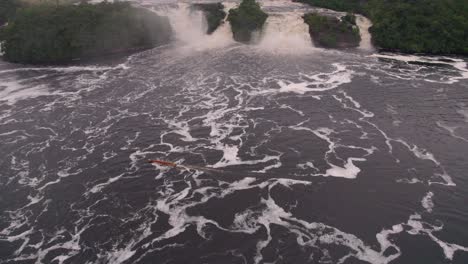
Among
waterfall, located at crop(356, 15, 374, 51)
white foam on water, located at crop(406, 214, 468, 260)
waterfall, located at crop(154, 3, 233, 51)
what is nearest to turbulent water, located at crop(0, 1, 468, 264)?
white foam on water, located at crop(406, 214, 468, 260)

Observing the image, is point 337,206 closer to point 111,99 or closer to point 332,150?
point 332,150

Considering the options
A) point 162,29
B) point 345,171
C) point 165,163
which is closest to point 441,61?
point 345,171

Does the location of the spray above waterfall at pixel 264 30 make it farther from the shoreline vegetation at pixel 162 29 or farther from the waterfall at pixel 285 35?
the shoreline vegetation at pixel 162 29

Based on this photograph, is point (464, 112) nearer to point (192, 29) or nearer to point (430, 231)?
point (430, 231)

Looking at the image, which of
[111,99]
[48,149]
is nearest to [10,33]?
[111,99]

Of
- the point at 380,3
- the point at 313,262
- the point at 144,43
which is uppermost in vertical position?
the point at 380,3

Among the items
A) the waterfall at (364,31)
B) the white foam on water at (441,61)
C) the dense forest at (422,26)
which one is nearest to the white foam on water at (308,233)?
the white foam on water at (441,61)

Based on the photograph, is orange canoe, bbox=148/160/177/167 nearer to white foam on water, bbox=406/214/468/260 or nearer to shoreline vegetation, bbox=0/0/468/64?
white foam on water, bbox=406/214/468/260
